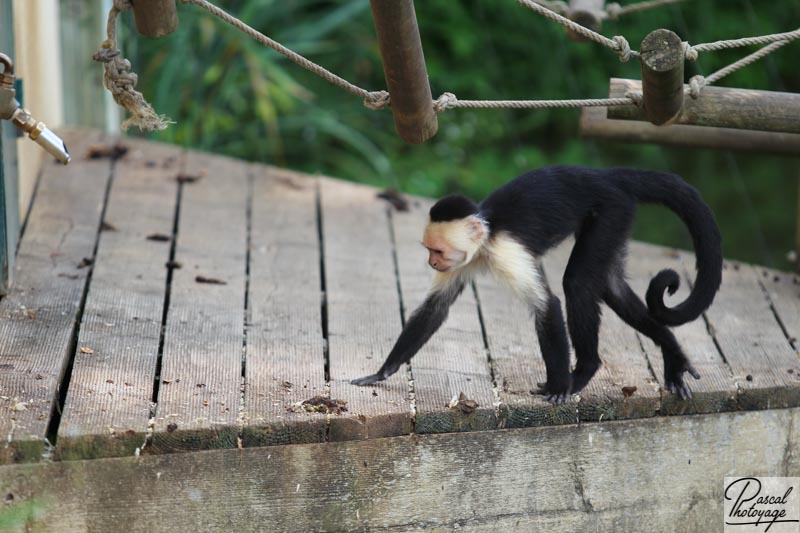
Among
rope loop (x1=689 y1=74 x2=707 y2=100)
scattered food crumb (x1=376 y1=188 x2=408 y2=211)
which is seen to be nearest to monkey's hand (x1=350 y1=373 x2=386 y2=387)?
rope loop (x1=689 y1=74 x2=707 y2=100)

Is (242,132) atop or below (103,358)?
below

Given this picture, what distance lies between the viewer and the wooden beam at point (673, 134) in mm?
3215

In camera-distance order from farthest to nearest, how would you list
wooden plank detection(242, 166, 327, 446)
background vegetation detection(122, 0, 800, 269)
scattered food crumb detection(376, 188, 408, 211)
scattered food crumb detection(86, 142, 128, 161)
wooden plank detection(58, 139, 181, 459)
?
1. background vegetation detection(122, 0, 800, 269)
2. scattered food crumb detection(86, 142, 128, 161)
3. scattered food crumb detection(376, 188, 408, 211)
4. wooden plank detection(242, 166, 327, 446)
5. wooden plank detection(58, 139, 181, 459)

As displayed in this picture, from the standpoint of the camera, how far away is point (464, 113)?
6.67 m

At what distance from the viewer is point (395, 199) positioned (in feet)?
12.6

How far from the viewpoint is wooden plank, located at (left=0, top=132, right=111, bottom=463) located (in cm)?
215

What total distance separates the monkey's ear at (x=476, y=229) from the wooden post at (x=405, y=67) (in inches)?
9.0

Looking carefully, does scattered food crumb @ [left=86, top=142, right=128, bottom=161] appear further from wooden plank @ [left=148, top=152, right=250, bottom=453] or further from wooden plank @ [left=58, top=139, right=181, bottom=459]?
wooden plank @ [left=148, top=152, right=250, bottom=453]

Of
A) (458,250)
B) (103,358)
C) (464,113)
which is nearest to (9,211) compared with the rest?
(103,358)

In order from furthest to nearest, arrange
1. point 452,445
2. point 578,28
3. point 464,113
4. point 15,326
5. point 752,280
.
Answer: point 464,113 < point 752,280 < point 15,326 < point 452,445 < point 578,28

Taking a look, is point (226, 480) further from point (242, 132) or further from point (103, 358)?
point (242, 132)

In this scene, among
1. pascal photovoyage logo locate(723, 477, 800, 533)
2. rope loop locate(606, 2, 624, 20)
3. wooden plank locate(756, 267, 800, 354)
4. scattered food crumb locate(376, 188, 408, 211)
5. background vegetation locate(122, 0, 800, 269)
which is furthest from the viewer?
background vegetation locate(122, 0, 800, 269)

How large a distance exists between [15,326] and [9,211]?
1.50ft

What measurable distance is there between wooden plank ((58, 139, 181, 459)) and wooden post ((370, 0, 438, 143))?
877 mm
